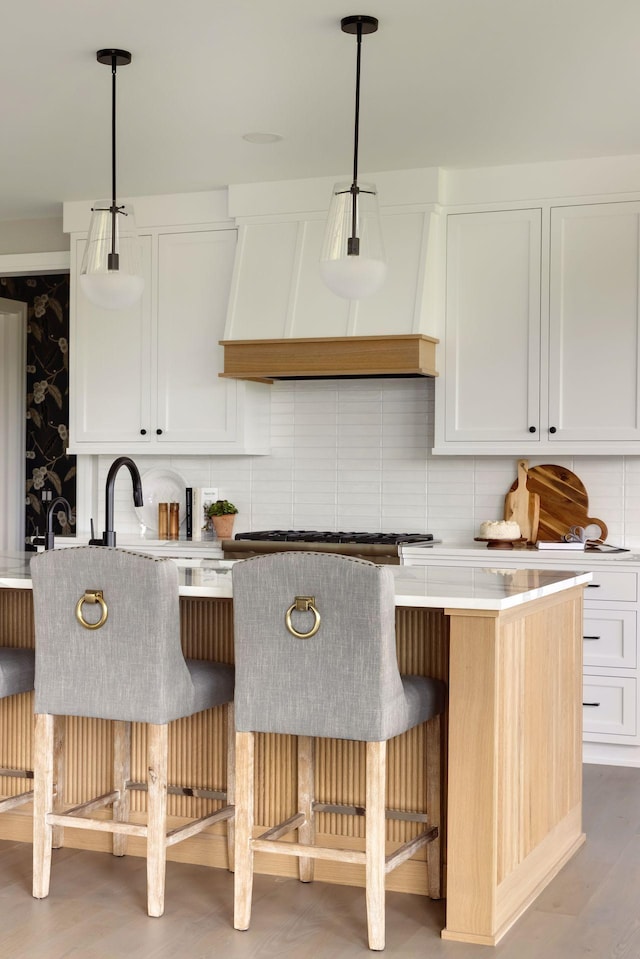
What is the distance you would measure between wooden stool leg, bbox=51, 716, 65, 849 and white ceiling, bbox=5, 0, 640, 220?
7.30ft

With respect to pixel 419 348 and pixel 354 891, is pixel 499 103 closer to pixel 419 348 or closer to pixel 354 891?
pixel 419 348

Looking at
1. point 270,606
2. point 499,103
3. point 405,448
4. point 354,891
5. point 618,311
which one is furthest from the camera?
point 405,448

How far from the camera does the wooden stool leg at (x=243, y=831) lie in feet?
9.66

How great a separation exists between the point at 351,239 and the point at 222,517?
8.50 ft

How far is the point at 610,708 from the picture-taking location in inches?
192

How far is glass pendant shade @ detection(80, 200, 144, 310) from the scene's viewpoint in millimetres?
3820

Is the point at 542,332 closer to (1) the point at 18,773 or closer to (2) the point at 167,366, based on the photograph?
(2) the point at 167,366

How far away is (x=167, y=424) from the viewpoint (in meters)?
5.85

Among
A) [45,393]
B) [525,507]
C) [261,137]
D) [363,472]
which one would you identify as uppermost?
[261,137]

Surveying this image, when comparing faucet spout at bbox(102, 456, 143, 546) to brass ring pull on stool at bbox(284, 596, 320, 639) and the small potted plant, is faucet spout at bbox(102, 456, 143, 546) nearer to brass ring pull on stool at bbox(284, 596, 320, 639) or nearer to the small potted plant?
brass ring pull on stool at bbox(284, 596, 320, 639)

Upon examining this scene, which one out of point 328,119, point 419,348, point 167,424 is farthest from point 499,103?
point 167,424

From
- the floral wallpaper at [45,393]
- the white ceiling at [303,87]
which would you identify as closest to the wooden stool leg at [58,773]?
the white ceiling at [303,87]

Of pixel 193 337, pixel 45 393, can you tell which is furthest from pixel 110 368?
pixel 45 393

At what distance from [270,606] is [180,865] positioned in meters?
1.03
